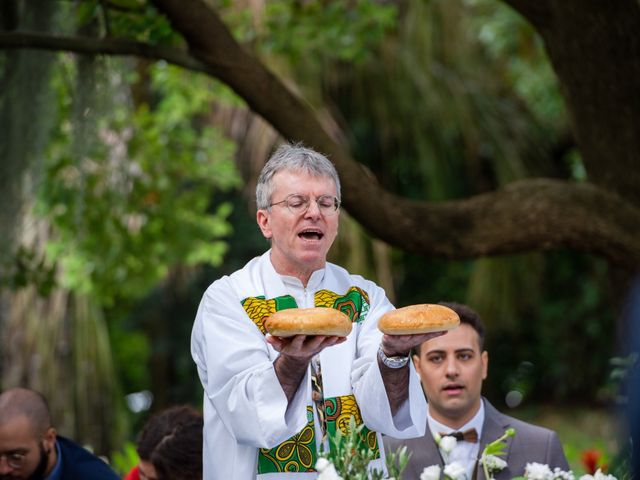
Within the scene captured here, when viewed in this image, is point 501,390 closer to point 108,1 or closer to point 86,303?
point 86,303

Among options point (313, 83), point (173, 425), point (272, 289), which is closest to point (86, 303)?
point (313, 83)

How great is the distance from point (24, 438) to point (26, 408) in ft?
0.32

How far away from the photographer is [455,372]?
373cm

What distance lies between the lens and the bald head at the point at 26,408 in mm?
3910

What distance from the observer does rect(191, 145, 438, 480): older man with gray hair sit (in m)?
2.53

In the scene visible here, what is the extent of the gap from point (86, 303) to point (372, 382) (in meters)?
6.11

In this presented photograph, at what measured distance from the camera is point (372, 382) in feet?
8.51

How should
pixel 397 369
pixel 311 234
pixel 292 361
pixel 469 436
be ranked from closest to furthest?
pixel 292 361
pixel 397 369
pixel 311 234
pixel 469 436

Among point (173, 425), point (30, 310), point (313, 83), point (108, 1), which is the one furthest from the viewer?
point (313, 83)

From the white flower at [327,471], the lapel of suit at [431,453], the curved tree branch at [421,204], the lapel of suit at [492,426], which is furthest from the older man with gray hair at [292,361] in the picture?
the curved tree branch at [421,204]

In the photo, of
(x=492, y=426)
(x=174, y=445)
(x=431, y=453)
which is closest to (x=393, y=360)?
(x=431, y=453)

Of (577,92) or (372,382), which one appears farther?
(577,92)

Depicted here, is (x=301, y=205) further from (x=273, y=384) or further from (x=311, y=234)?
(x=273, y=384)

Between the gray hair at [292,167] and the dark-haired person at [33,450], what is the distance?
5.06ft
